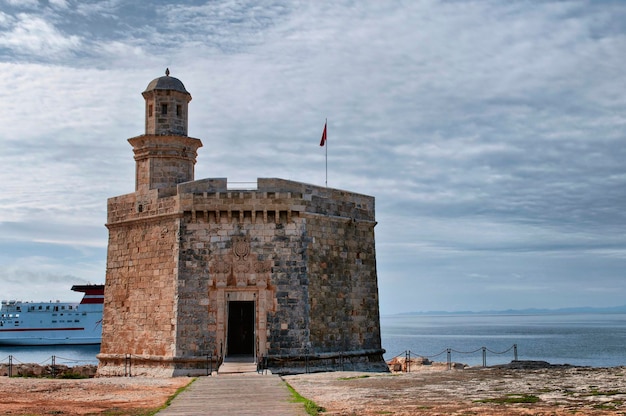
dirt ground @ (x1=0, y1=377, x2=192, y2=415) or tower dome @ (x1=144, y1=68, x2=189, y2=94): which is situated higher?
tower dome @ (x1=144, y1=68, x2=189, y2=94)

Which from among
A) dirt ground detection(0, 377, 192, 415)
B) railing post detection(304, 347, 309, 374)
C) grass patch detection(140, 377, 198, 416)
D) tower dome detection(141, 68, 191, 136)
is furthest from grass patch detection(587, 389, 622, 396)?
tower dome detection(141, 68, 191, 136)

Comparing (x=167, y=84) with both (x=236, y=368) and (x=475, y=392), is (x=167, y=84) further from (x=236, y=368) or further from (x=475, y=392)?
(x=475, y=392)

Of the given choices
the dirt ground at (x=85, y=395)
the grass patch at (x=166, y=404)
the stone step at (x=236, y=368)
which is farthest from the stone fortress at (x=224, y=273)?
the grass patch at (x=166, y=404)

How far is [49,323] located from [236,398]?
65.2m

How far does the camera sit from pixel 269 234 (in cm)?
2120

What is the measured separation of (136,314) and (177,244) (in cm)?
282

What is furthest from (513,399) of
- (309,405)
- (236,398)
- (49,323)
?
(49,323)

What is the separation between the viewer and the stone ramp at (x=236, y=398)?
11.7 meters

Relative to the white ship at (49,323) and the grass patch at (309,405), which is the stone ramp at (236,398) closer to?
the grass patch at (309,405)

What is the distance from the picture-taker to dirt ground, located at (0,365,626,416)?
11922 millimetres

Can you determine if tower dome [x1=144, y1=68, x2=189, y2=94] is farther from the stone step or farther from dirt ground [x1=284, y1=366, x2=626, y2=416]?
dirt ground [x1=284, y1=366, x2=626, y2=416]

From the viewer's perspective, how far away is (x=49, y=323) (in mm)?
73062

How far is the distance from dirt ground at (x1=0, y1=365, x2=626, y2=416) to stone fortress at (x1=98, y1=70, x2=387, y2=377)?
210 centimetres

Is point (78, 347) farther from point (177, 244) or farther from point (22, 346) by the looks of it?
point (177, 244)
